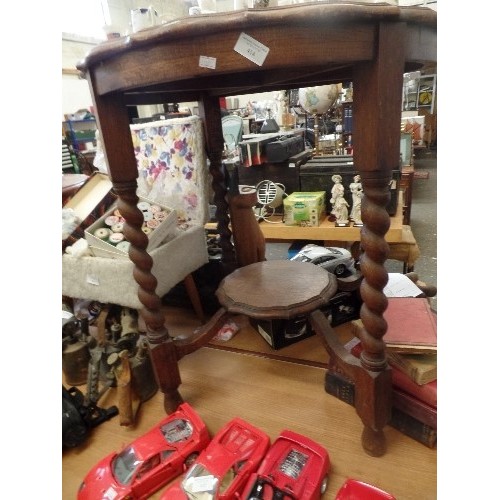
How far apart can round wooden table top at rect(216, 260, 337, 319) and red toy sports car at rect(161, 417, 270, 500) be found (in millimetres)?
230

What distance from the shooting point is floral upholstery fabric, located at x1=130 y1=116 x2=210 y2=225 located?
1.12 metres

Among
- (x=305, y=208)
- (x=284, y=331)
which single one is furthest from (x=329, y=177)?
(x=284, y=331)

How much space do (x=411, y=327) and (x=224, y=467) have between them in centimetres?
43

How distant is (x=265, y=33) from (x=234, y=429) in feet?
2.21

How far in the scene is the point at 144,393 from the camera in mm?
827

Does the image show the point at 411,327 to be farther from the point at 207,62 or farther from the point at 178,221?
the point at 178,221

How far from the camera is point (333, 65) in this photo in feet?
1.79

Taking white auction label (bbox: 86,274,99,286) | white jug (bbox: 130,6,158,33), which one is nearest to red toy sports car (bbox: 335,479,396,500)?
white auction label (bbox: 86,274,99,286)

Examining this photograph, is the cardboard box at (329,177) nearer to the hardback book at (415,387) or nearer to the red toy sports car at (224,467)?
the hardback book at (415,387)

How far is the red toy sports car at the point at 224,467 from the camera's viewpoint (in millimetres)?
572

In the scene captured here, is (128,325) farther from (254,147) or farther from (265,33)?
(254,147)

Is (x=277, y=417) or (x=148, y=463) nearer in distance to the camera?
(x=148, y=463)

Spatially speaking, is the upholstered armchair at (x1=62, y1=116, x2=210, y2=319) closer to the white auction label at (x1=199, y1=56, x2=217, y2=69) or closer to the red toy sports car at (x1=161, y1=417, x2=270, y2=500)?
the red toy sports car at (x1=161, y1=417, x2=270, y2=500)
